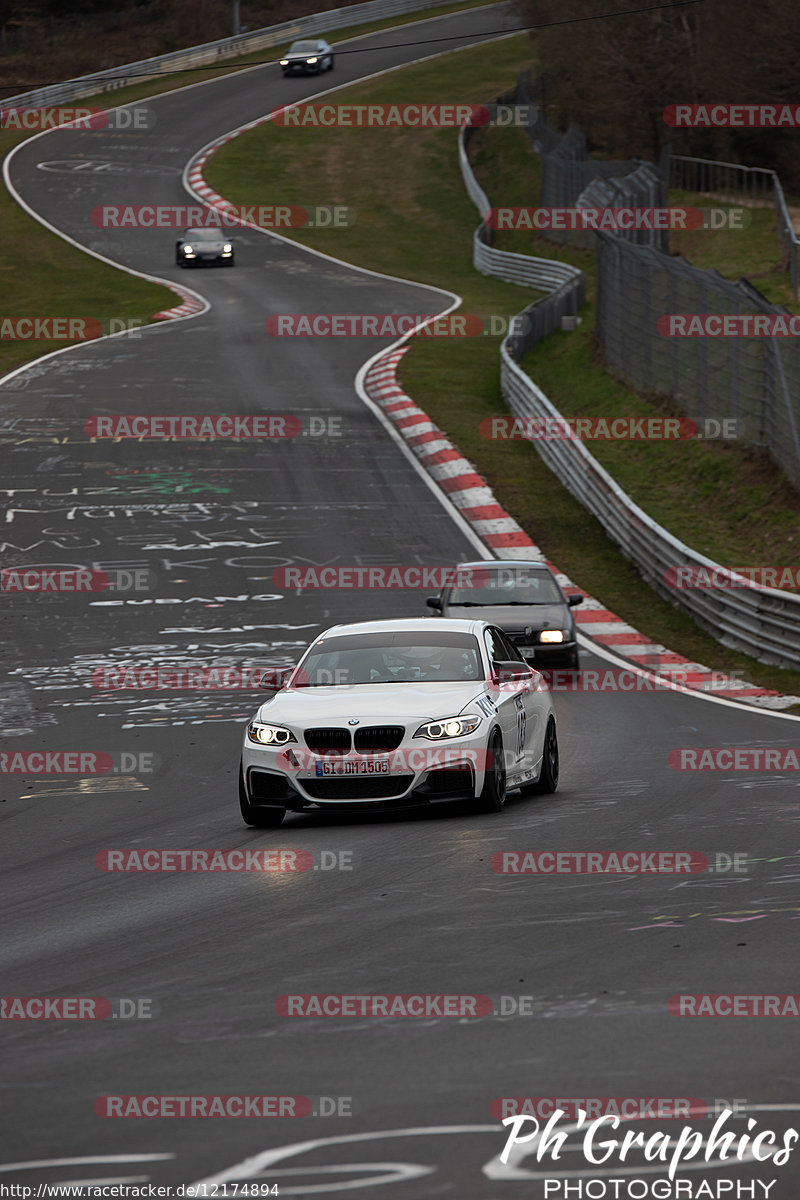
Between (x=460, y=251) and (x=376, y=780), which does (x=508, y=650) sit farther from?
(x=460, y=251)

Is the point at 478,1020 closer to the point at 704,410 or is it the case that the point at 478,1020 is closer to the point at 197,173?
the point at 704,410

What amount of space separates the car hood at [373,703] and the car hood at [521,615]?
7519 millimetres

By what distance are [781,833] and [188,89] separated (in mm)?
79306

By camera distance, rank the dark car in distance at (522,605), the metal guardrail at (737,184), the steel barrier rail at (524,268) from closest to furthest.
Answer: the dark car in distance at (522,605) < the metal guardrail at (737,184) < the steel barrier rail at (524,268)

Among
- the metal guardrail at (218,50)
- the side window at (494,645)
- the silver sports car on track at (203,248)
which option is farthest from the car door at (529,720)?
the metal guardrail at (218,50)

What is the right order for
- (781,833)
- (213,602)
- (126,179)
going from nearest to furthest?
1. (781,833)
2. (213,602)
3. (126,179)

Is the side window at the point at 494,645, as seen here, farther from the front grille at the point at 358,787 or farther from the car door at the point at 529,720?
the front grille at the point at 358,787

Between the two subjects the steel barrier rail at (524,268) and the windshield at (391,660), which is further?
the steel barrier rail at (524,268)

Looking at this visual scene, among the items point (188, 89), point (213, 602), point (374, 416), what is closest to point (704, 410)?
point (374, 416)

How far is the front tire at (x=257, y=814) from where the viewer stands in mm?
11211

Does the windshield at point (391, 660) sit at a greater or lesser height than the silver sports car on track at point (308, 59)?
lesser

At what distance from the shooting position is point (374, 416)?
35.9m

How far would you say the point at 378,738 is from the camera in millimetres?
11078

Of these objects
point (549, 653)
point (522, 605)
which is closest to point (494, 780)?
point (549, 653)
